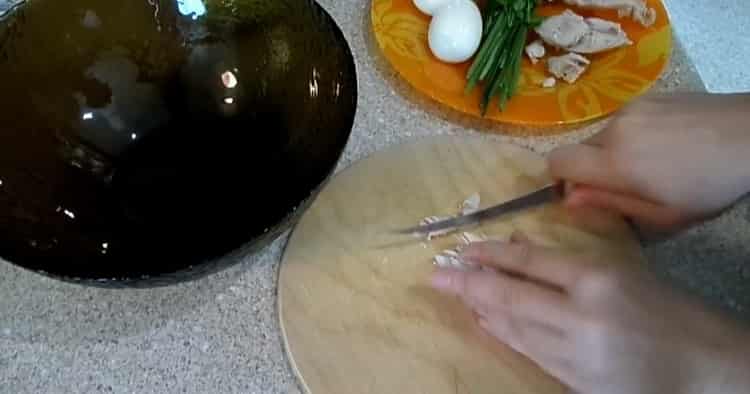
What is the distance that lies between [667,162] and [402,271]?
0.26 metres

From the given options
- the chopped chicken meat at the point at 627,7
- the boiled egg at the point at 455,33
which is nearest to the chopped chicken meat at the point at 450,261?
the boiled egg at the point at 455,33

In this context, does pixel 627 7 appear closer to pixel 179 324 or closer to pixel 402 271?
pixel 402 271

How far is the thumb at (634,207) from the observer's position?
79 centimetres

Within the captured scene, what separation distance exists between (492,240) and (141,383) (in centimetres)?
33

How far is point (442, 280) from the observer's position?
727 millimetres

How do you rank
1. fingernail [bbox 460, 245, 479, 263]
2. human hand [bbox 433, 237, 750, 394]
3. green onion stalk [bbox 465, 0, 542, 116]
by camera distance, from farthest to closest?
green onion stalk [bbox 465, 0, 542, 116] → fingernail [bbox 460, 245, 479, 263] → human hand [bbox 433, 237, 750, 394]

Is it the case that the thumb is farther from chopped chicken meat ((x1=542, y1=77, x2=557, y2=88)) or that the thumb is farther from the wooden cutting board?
chopped chicken meat ((x1=542, y1=77, x2=557, y2=88))

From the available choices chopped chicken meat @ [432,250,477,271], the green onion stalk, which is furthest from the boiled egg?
chopped chicken meat @ [432,250,477,271]

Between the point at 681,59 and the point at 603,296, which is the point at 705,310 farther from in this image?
the point at 681,59

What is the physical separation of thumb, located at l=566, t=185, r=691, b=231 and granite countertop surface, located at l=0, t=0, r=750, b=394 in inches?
1.3

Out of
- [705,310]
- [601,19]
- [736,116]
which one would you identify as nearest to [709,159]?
[736,116]

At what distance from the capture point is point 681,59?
101cm

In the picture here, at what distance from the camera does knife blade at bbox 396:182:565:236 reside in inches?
31.8

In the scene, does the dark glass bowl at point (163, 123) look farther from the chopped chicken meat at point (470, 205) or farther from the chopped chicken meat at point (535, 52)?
the chopped chicken meat at point (535, 52)
